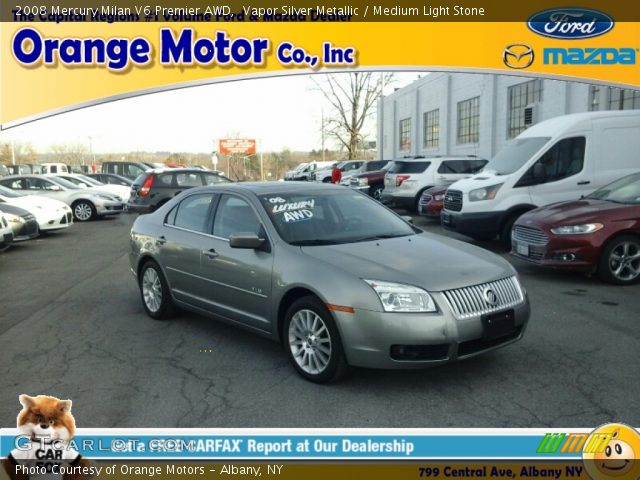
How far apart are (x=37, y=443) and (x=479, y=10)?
12.0 feet

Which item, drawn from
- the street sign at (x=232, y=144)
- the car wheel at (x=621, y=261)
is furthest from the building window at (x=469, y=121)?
the car wheel at (x=621, y=261)

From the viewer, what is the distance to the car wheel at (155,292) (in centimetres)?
599

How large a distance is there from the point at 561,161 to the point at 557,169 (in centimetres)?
14

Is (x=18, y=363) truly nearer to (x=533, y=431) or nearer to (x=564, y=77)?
(x=533, y=431)

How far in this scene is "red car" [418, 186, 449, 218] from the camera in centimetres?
1341

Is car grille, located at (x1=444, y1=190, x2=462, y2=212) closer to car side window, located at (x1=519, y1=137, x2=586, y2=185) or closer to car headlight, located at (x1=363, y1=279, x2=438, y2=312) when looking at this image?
car side window, located at (x1=519, y1=137, x2=586, y2=185)

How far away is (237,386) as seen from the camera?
427cm

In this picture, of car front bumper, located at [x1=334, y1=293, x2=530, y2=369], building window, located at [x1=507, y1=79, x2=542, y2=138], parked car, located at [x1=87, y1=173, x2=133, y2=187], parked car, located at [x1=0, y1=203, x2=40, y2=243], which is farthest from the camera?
parked car, located at [x1=87, y1=173, x2=133, y2=187]

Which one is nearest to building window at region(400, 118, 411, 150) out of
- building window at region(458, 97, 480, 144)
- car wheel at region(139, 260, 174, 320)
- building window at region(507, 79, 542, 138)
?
building window at region(458, 97, 480, 144)

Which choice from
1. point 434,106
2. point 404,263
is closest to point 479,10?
point 404,263

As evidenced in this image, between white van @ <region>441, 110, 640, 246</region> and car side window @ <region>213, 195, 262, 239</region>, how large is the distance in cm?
592

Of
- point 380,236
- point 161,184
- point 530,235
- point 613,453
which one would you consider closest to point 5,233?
point 161,184

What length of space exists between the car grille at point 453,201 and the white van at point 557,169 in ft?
0.99

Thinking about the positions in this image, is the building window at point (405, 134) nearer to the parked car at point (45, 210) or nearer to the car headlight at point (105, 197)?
the car headlight at point (105, 197)
